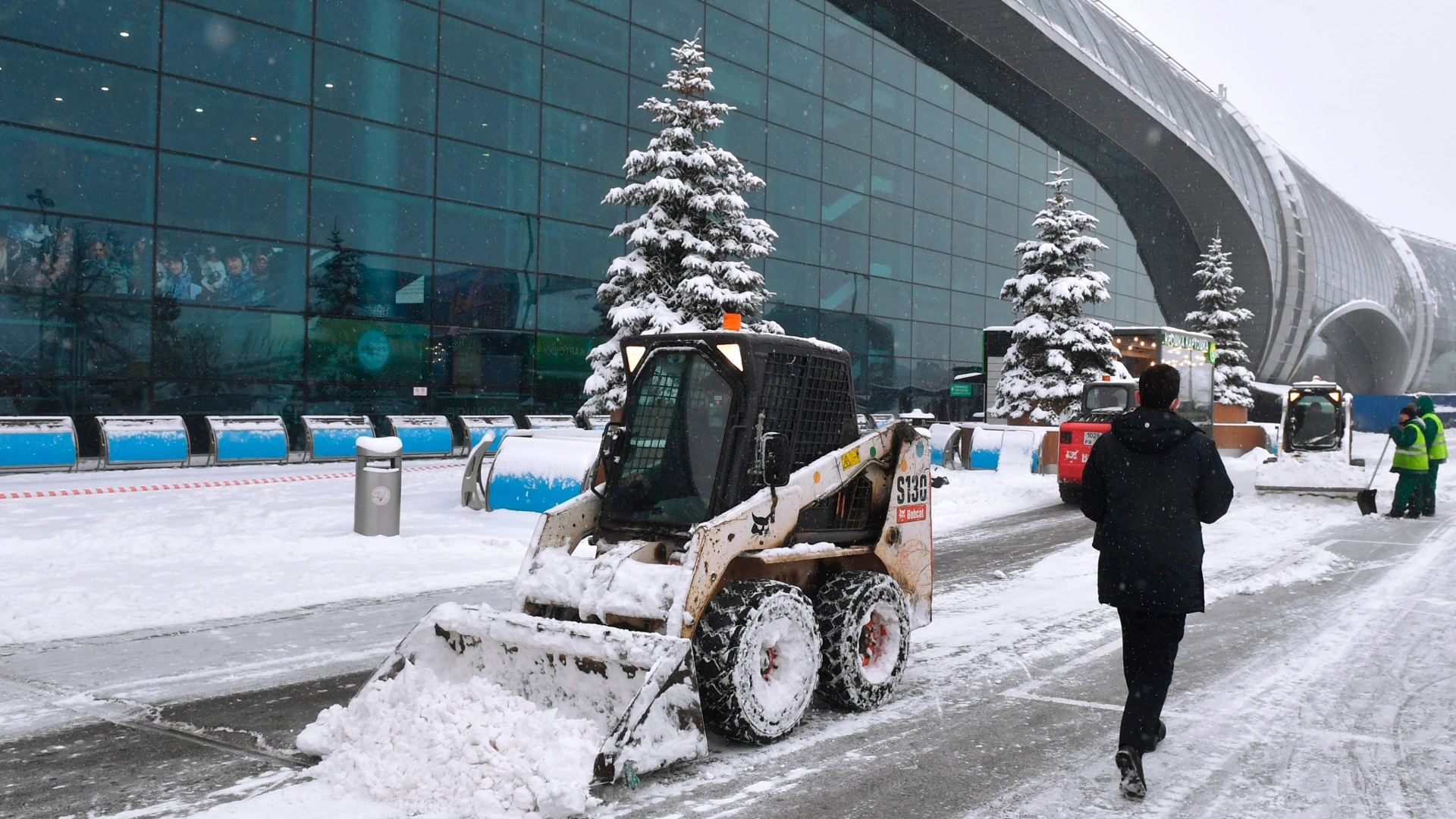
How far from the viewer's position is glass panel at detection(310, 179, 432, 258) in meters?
22.7

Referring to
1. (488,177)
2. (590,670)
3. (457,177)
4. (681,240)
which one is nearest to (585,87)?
(488,177)

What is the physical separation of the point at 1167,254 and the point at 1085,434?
39.5 m

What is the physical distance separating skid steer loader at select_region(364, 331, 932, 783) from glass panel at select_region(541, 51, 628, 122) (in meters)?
22.7

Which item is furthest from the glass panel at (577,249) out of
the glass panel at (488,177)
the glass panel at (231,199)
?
the glass panel at (231,199)

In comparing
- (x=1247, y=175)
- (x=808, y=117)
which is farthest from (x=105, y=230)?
(x=1247, y=175)

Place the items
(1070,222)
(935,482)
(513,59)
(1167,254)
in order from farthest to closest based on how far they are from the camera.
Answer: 1. (1167,254)
2. (1070,222)
3. (513,59)
4. (935,482)

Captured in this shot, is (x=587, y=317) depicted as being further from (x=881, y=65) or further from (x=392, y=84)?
(x=881, y=65)

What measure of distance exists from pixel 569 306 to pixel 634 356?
2139cm

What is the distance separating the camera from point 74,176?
1938cm

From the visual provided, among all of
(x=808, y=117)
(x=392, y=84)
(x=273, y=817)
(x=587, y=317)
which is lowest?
(x=273, y=817)

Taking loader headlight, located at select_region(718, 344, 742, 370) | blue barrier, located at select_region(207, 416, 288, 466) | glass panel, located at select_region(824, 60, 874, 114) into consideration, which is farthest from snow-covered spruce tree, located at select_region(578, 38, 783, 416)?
glass panel, located at select_region(824, 60, 874, 114)

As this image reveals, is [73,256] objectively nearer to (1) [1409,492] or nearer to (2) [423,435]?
(2) [423,435]

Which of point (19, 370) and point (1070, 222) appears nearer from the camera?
point (19, 370)

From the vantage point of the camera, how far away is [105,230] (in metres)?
19.8
